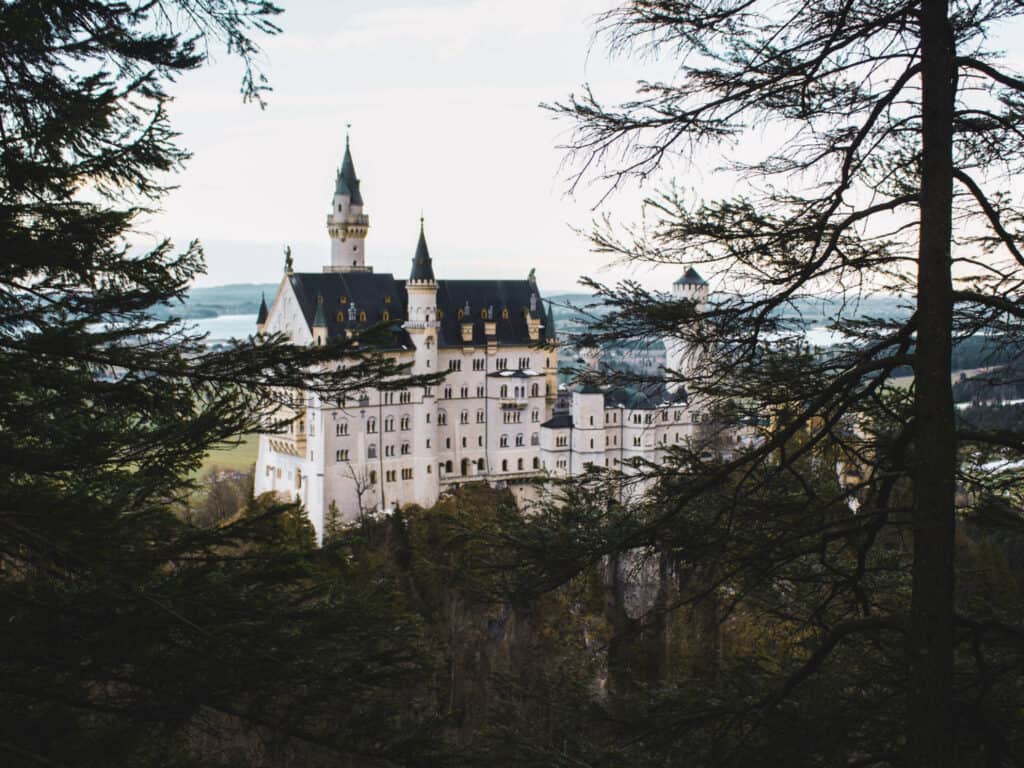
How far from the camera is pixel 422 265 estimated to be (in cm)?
5784

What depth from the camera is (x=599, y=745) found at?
6.95 m

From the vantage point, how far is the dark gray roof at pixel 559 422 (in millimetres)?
58688

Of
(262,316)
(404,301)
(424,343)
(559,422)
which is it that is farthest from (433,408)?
(262,316)

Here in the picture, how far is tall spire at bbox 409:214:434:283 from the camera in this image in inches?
2270

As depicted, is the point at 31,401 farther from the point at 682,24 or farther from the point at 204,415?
the point at 682,24

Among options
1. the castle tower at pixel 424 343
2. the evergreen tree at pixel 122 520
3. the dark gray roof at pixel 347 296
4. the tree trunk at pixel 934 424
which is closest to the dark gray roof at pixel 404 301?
the dark gray roof at pixel 347 296

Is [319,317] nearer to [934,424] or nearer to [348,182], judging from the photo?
[348,182]

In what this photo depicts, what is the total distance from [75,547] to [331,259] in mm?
58479

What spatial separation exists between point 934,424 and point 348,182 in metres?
60.5

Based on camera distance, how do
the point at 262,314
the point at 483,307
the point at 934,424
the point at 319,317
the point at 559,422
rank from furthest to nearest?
the point at 483,307, the point at 559,422, the point at 262,314, the point at 319,317, the point at 934,424

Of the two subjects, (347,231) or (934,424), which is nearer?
(934,424)

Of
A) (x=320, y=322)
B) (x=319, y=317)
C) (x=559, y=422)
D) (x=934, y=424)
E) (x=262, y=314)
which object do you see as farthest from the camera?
(x=559, y=422)

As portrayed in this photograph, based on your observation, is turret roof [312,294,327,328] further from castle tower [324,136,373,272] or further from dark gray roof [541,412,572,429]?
dark gray roof [541,412,572,429]

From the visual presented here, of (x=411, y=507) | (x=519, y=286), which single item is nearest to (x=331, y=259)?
(x=519, y=286)
